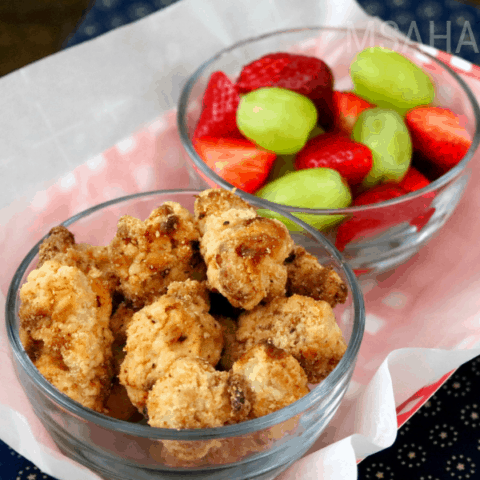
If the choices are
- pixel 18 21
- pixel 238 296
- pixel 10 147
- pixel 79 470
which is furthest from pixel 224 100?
pixel 18 21

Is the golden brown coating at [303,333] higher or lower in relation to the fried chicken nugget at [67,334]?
lower

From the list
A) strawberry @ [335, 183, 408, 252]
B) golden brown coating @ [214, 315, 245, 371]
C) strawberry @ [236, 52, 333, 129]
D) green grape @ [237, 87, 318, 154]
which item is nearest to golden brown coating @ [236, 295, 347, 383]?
golden brown coating @ [214, 315, 245, 371]

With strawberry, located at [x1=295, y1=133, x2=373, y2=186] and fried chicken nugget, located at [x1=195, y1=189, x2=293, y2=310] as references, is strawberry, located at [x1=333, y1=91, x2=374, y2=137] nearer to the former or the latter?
strawberry, located at [x1=295, y1=133, x2=373, y2=186]

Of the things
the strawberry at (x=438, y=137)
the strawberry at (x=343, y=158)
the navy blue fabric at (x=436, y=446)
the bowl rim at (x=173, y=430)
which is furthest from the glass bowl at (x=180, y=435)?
the strawberry at (x=438, y=137)

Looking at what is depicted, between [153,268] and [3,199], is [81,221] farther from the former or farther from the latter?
[3,199]

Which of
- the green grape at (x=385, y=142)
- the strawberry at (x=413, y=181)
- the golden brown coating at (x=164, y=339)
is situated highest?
the golden brown coating at (x=164, y=339)

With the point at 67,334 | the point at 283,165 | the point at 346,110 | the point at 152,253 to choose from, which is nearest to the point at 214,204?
the point at 152,253

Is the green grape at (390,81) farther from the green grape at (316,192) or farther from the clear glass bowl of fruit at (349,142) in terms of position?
the green grape at (316,192)

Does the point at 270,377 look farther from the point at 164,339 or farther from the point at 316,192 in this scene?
the point at 316,192
